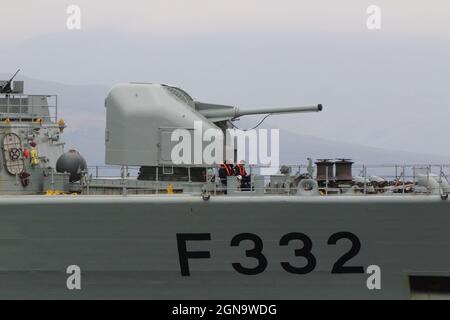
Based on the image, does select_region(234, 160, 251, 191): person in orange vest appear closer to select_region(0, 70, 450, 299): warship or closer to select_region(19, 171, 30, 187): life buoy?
select_region(0, 70, 450, 299): warship

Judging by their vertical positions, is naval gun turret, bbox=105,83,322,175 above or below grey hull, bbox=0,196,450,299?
above

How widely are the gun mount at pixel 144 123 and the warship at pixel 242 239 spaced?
1.17 metres

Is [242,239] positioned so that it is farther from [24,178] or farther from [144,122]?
[24,178]

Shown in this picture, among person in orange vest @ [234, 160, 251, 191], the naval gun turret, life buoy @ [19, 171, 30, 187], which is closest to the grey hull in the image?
person in orange vest @ [234, 160, 251, 191]

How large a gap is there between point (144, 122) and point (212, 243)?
414 centimetres

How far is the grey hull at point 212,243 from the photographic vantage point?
63.4ft

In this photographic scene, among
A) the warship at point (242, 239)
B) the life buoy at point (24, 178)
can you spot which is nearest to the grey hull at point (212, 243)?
the warship at point (242, 239)

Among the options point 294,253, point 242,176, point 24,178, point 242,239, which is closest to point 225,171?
point 242,176

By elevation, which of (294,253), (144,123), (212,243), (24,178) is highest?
(144,123)

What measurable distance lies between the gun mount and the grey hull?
223 centimetres

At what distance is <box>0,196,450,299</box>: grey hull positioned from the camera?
1931 centimetres

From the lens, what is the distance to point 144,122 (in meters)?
22.0

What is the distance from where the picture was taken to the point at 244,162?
70.5 ft

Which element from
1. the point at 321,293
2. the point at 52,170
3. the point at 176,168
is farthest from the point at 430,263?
the point at 52,170
